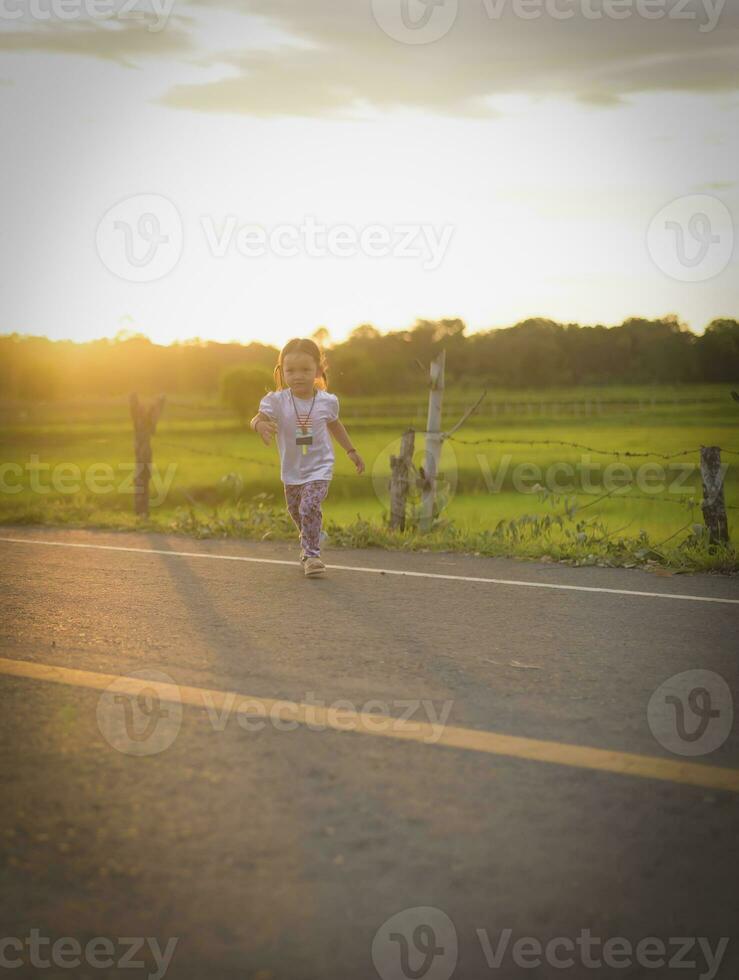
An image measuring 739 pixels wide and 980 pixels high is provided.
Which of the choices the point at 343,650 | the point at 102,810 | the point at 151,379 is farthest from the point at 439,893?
the point at 151,379

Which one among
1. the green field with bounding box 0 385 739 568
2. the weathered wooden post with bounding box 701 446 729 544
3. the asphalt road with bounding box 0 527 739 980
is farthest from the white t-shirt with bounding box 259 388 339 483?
the weathered wooden post with bounding box 701 446 729 544

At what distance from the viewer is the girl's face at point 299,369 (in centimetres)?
706

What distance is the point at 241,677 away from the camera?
398 cm

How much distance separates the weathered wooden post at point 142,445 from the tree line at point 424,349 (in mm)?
12423

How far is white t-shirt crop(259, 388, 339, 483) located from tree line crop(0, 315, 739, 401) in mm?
13553

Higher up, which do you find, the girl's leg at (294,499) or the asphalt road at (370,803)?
the girl's leg at (294,499)

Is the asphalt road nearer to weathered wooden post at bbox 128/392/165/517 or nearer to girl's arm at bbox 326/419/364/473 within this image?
girl's arm at bbox 326/419/364/473

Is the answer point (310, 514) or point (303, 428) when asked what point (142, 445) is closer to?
point (303, 428)

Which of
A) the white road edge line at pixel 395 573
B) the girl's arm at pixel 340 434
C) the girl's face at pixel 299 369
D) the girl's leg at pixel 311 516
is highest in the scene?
the girl's face at pixel 299 369

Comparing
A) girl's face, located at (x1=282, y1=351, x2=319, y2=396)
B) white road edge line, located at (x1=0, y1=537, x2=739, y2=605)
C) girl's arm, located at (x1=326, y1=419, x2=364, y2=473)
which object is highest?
girl's face, located at (x1=282, y1=351, x2=319, y2=396)

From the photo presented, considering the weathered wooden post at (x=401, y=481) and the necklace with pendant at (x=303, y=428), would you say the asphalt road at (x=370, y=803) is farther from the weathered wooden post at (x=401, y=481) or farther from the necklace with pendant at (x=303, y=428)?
the weathered wooden post at (x=401, y=481)

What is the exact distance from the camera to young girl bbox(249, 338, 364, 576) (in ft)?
23.2

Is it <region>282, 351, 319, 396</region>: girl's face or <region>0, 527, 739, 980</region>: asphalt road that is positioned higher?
<region>282, 351, 319, 396</region>: girl's face

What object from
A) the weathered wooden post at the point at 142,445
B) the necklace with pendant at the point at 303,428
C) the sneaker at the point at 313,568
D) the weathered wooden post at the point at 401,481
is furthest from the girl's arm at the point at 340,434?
the weathered wooden post at the point at 142,445
